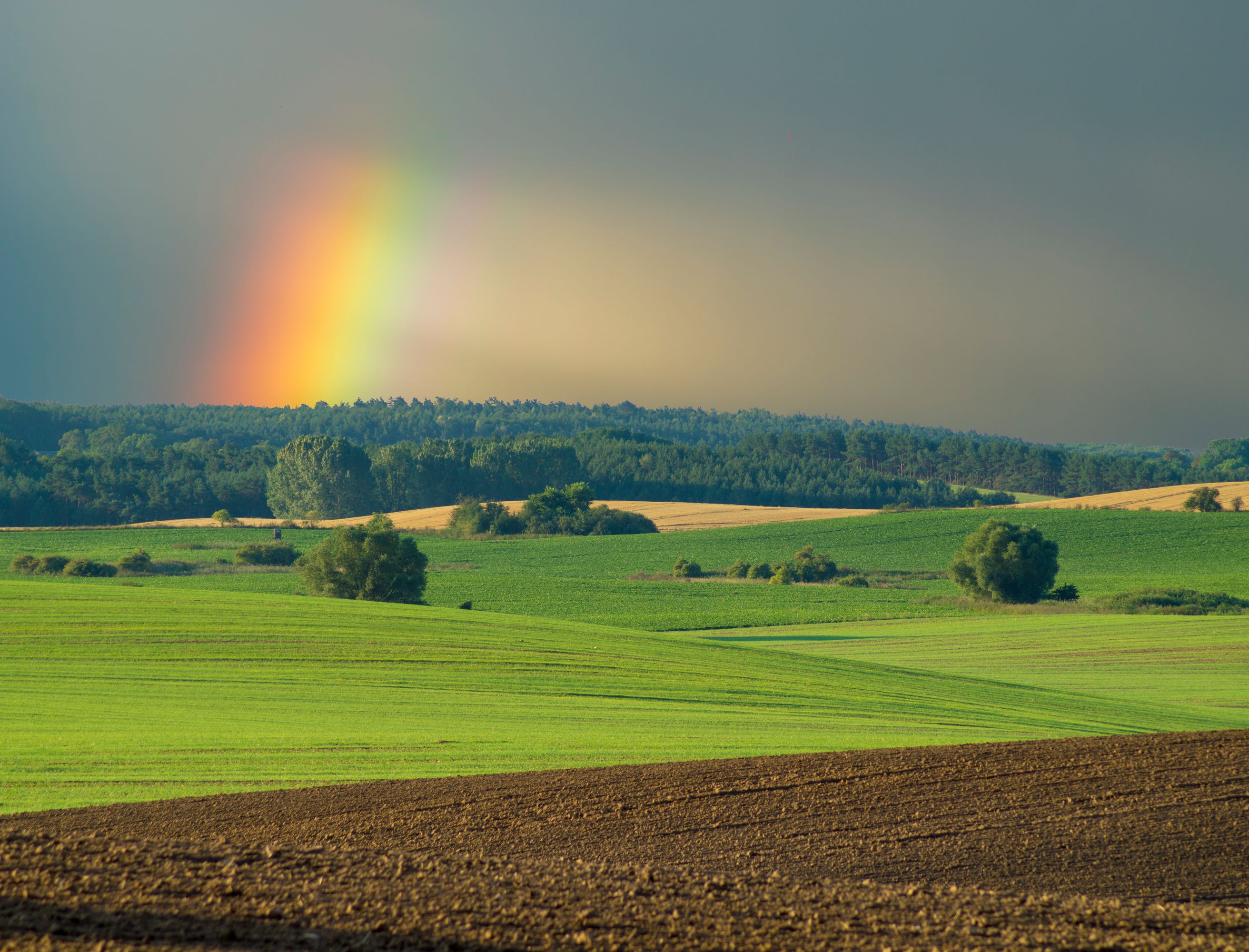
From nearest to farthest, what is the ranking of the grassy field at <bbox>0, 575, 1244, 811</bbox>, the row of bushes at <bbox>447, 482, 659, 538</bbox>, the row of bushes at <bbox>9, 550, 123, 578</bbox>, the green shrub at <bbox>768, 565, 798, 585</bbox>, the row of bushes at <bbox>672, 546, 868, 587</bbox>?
the grassy field at <bbox>0, 575, 1244, 811</bbox>, the row of bushes at <bbox>9, 550, 123, 578</bbox>, the green shrub at <bbox>768, 565, 798, 585</bbox>, the row of bushes at <bbox>672, 546, 868, 587</bbox>, the row of bushes at <bbox>447, 482, 659, 538</bbox>

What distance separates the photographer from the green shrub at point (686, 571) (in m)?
62.8

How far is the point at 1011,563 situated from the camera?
49.8 metres

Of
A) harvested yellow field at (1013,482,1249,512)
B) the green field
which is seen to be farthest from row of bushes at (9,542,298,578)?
harvested yellow field at (1013,482,1249,512)

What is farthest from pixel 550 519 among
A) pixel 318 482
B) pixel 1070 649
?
pixel 1070 649

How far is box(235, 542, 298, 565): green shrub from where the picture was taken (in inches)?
2522

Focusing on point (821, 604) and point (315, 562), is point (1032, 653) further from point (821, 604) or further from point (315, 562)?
point (315, 562)

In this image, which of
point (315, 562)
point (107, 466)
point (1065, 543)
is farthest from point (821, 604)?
point (107, 466)

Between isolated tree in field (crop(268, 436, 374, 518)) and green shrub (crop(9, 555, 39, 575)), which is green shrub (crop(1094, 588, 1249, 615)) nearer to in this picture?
green shrub (crop(9, 555, 39, 575))

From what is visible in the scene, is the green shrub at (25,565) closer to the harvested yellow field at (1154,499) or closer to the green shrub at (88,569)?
the green shrub at (88,569)

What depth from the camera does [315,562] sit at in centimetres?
3972

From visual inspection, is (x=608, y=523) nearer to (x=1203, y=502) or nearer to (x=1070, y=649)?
(x=1203, y=502)

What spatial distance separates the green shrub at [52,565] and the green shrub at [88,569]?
27cm

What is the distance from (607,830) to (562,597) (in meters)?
40.2

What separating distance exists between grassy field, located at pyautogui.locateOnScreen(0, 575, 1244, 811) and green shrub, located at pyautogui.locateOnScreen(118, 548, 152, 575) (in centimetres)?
2656
